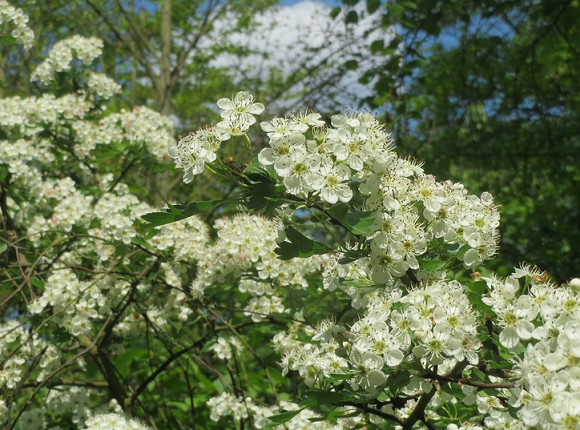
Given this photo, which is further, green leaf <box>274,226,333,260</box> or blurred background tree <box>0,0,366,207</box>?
blurred background tree <box>0,0,366,207</box>

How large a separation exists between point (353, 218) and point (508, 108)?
447 centimetres

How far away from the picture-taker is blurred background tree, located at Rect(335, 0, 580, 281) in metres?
4.77

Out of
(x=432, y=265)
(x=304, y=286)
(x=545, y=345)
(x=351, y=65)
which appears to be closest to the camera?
(x=545, y=345)

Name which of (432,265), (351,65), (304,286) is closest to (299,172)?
(432,265)

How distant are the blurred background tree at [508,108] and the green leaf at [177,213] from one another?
3.32 meters

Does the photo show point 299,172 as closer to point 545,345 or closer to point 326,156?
Result: point 326,156

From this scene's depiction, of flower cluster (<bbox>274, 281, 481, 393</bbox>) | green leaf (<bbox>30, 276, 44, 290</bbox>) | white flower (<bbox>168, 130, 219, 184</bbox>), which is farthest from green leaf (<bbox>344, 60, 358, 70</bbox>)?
flower cluster (<bbox>274, 281, 481, 393</bbox>)

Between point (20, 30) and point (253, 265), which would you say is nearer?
point (253, 265)

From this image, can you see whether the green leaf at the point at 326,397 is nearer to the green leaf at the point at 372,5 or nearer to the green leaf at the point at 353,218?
the green leaf at the point at 353,218

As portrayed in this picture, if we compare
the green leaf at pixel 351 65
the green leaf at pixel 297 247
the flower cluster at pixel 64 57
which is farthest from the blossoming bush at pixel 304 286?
the green leaf at pixel 351 65

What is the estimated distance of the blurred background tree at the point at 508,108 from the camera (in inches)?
188

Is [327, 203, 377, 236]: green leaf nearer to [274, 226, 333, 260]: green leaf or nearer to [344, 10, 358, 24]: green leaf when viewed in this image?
[274, 226, 333, 260]: green leaf

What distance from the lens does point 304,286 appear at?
2.61m

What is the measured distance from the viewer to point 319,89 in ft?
18.5
